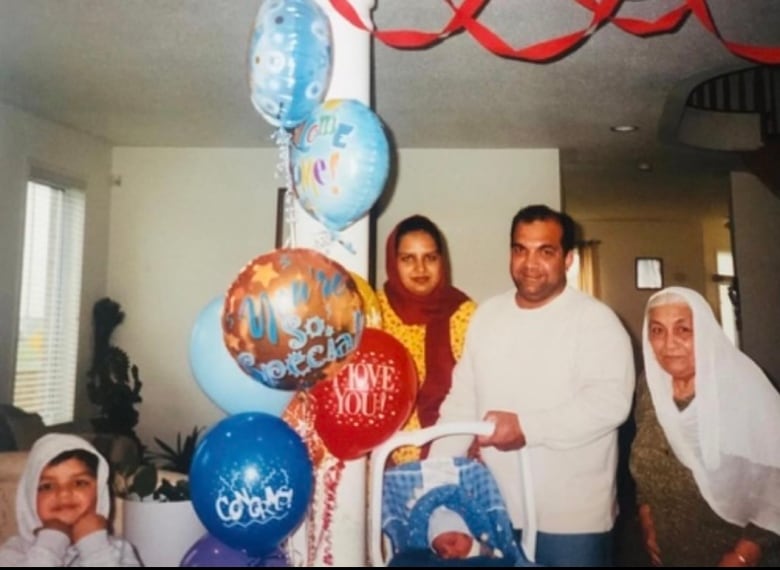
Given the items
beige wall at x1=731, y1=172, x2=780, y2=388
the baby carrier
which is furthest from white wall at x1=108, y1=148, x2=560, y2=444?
the baby carrier

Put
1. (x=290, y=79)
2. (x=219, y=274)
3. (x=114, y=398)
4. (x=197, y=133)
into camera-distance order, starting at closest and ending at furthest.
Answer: (x=290, y=79)
(x=114, y=398)
(x=219, y=274)
(x=197, y=133)

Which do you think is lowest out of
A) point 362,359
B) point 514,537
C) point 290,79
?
point 514,537

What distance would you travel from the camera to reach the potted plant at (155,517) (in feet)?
5.64

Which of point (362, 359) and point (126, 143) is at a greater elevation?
point (126, 143)

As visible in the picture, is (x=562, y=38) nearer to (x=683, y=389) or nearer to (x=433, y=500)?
(x=683, y=389)

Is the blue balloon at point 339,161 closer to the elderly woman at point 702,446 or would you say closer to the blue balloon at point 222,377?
the blue balloon at point 222,377

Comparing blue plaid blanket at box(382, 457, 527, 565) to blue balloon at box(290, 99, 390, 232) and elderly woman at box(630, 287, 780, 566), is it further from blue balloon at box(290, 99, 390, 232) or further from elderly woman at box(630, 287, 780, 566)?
blue balloon at box(290, 99, 390, 232)

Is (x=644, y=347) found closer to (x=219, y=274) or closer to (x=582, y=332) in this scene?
(x=582, y=332)

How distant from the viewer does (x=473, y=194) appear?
3.40m

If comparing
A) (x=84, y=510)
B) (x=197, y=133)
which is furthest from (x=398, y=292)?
(x=197, y=133)

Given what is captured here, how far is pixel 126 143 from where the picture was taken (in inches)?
124

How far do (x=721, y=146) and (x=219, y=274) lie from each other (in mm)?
2796

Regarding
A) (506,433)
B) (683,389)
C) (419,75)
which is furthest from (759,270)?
(506,433)

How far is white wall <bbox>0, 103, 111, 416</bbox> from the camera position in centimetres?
292
